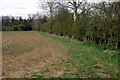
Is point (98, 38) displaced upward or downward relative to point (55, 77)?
upward

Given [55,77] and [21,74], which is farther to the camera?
[21,74]

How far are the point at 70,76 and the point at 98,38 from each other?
31.5ft

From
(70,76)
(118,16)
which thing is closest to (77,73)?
(70,76)

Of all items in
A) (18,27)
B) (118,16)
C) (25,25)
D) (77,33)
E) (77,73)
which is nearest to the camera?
(77,73)

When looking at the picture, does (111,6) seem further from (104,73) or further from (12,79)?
(12,79)

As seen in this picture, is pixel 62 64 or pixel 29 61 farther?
pixel 29 61

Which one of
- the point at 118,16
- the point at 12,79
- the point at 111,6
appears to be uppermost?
the point at 111,6

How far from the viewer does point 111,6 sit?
32.3 ft

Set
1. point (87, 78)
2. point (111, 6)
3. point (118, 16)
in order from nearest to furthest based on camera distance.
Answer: point (87, 78) < point (118, 16) < point (111, 6)

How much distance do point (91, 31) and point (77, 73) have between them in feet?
29.7

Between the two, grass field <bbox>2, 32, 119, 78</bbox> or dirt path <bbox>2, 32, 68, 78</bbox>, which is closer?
grass field <bbox>2, 32, 119, 78</bbox>

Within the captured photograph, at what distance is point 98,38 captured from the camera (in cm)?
1419

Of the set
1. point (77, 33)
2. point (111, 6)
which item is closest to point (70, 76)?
point (111, 6)

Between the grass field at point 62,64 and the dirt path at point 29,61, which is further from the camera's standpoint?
the dirt path at point 29,61
